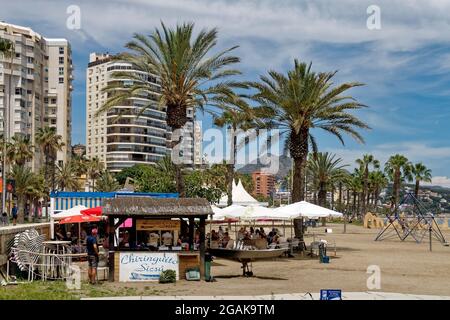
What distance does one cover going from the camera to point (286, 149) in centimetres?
3697

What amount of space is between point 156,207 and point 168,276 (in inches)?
87.9

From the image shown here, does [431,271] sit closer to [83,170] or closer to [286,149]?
[286,149]

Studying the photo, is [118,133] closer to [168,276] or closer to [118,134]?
[118,134]

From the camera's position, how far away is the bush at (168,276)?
1989 centimetres

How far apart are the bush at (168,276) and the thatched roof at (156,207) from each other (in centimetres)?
180

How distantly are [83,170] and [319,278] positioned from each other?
96.5 m

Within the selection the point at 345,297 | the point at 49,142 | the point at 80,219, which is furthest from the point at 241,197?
the point at 345,297

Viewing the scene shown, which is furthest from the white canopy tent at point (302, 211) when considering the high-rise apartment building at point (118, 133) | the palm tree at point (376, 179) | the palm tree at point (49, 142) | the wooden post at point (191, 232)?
the high-rise apartment building at point (118, 133)

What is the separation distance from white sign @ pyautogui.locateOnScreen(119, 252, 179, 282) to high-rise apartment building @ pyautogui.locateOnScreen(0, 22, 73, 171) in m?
78.6

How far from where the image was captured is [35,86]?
113m

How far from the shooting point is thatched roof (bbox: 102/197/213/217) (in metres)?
20.1

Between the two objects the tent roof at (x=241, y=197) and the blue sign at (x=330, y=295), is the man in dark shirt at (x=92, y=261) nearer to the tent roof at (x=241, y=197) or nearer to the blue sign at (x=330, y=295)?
the blue sign at (x=330, y=295)
